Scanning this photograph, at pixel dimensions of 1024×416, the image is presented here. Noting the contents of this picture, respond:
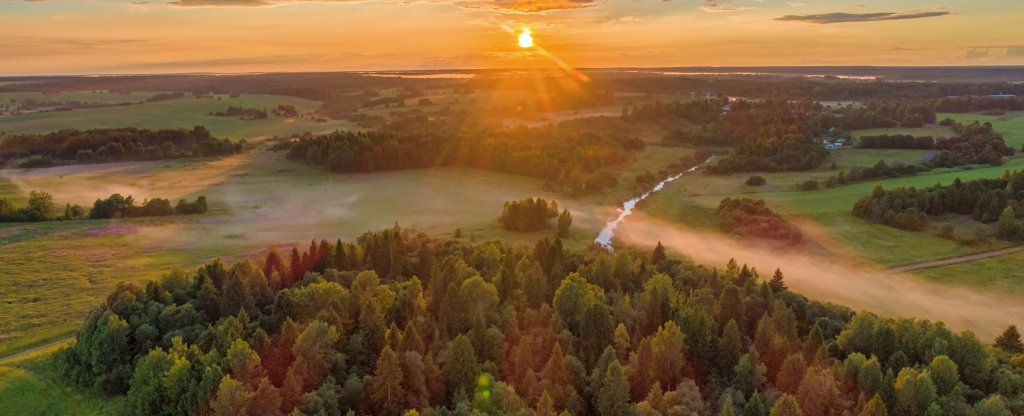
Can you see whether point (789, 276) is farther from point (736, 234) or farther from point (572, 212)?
point (572, 212)

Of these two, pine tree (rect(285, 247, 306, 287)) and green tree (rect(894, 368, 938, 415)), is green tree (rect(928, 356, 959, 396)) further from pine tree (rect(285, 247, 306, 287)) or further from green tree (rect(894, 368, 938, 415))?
pine tree (rect(285, 247, 306, 287))

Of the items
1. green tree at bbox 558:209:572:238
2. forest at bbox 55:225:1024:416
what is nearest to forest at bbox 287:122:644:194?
green tree at bbox 558:209:572:238

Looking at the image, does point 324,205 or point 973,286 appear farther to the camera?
point 324,205

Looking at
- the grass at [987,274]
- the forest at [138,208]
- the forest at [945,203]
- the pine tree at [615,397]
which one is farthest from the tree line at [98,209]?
the forest at [945,203]

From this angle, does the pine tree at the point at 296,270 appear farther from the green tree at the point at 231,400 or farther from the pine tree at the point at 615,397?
the pine tree at the point at 615,397

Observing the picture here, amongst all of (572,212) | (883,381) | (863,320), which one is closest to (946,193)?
(572,212)

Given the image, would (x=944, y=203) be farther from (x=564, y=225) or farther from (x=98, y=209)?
(x=98, y=209)
